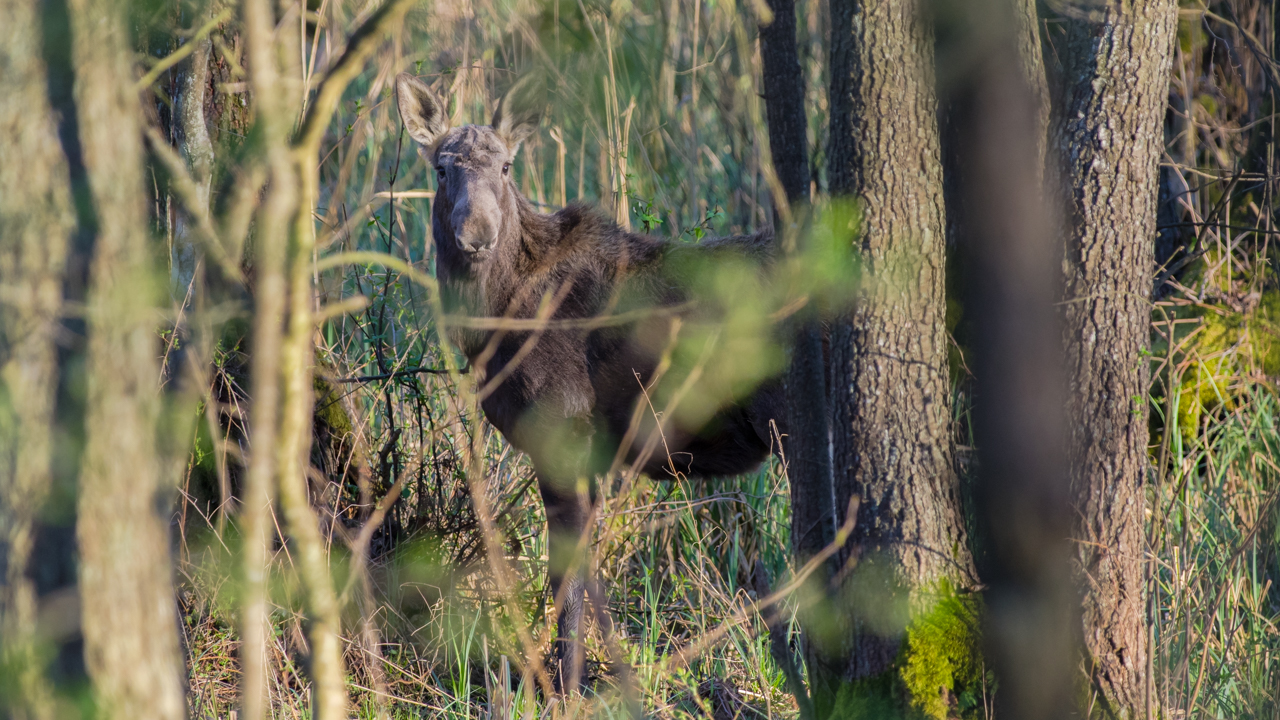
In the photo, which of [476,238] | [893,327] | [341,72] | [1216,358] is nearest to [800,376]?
[893,327]

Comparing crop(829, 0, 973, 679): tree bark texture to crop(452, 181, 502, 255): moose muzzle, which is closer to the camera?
crop(829, 0, 973, 679): tree bark texture

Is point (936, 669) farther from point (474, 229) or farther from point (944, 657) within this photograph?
point (474, 229)

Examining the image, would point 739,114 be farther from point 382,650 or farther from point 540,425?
point 382,650

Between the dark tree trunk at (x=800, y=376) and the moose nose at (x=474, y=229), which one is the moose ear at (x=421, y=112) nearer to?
the moose nose at (x=474, y=229)

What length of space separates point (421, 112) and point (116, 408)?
3.64 meters

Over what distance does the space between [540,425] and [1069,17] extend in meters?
2.77

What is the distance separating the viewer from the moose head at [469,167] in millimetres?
4473

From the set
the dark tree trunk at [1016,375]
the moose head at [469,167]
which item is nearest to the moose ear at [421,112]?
the moose head at [469,167]

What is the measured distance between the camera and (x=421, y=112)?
16.5ft

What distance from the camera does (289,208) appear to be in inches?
62.6

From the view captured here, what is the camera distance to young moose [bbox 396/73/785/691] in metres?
4.55

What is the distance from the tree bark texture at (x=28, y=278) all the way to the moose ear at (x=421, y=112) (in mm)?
3184

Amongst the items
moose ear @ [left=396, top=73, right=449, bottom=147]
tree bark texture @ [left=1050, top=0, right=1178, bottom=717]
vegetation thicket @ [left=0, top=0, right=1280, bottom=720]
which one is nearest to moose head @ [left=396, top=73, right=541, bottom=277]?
moose ear @ [left=396, top=73, right=449, bottom=147]

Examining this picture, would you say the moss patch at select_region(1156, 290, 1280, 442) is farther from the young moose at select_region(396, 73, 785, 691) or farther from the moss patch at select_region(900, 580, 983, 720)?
the moss patch at select_region(900, 580, 983, 720)
